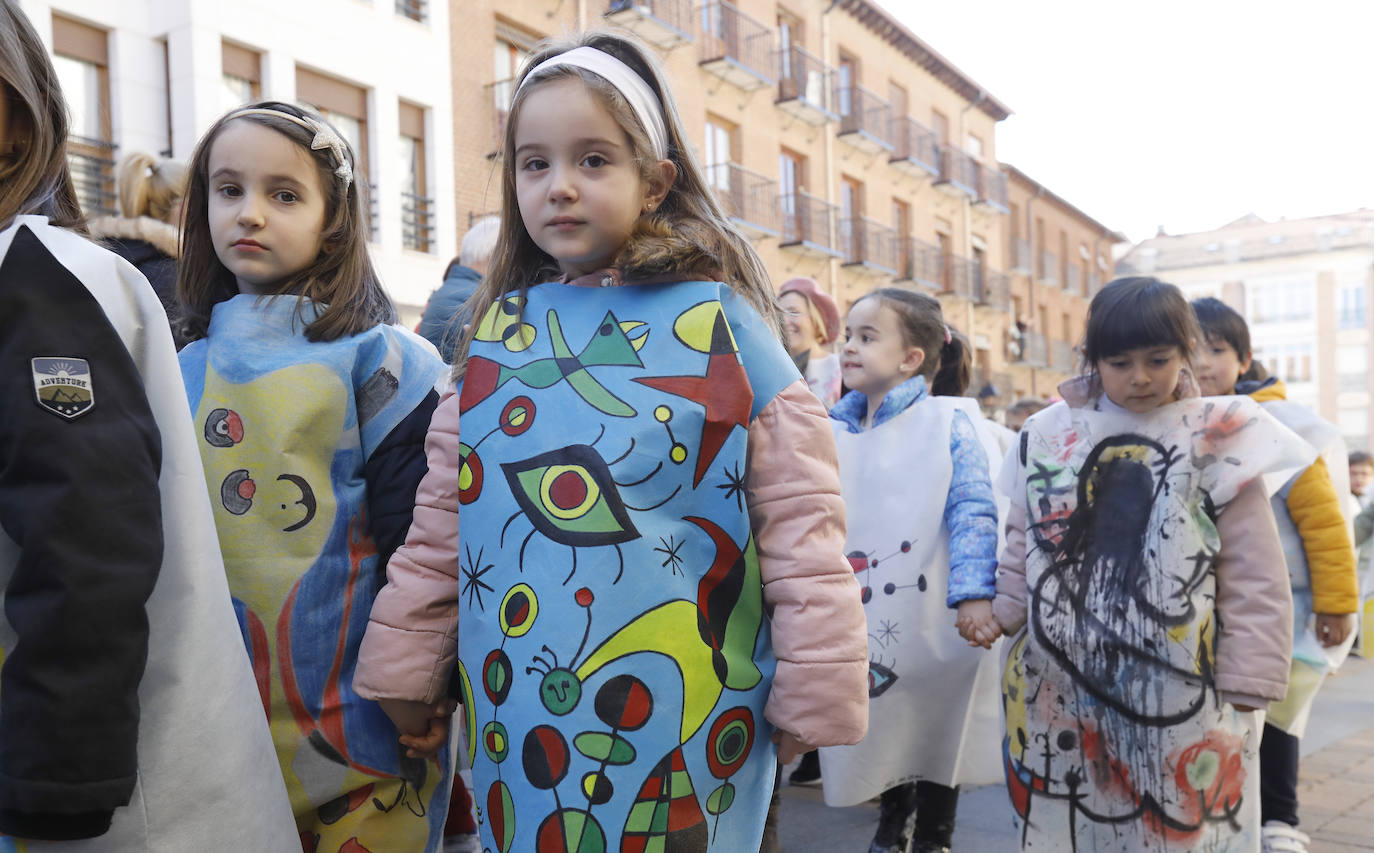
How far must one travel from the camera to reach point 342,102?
13.9 meters

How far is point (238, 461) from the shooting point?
2020mm

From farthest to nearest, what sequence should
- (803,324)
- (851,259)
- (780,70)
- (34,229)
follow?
(851,259) < (780,70) < (803,324) < (34,229)

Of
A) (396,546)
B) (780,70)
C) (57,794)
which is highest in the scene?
(780,70)

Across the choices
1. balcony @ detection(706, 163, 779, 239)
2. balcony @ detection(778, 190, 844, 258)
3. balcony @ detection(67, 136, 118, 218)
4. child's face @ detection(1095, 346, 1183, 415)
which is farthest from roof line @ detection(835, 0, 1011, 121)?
child's face @ detection(1095, 346, 1183, 415)

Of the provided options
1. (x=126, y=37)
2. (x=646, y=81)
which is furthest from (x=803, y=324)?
(x=126, y=37)

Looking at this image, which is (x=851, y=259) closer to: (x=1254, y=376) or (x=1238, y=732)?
(x=1254, y=376)

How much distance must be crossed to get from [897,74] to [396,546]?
27.5 m

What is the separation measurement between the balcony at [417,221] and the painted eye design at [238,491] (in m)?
13.0

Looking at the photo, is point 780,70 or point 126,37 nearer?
point 126,37

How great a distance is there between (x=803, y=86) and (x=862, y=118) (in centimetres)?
269

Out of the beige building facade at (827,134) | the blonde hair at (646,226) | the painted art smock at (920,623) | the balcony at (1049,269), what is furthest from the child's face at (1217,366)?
the balcony at (1049,269)

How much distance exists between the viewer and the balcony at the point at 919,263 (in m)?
26.9

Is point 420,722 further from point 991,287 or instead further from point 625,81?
point 991,287

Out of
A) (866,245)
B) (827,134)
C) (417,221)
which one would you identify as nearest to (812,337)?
(417,221)
